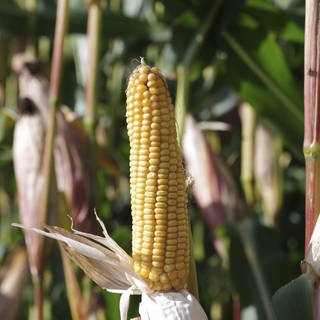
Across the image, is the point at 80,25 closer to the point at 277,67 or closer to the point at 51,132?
the point at 277,67

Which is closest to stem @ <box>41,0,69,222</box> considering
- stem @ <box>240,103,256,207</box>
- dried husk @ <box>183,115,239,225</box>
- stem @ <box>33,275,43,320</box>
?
stem @ <box>33,275,43,320</box>

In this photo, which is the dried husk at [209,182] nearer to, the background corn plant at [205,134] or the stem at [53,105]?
the background corn plant at [205,134]

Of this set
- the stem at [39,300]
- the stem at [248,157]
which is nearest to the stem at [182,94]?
the stem at [248,157]

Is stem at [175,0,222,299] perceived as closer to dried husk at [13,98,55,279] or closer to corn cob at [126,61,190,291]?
dried husk at [13,98,55,279]

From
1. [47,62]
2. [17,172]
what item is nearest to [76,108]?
[47,62]

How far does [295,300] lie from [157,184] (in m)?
0.21

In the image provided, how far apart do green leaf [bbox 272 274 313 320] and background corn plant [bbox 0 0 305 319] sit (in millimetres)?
432

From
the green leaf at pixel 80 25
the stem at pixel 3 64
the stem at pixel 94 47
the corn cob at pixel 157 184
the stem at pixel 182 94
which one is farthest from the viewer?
the stem at pixel 3 64

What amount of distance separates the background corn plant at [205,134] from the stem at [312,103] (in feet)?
1.62

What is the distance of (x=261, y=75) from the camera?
1709 millimetres

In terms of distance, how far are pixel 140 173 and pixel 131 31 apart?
1127mm

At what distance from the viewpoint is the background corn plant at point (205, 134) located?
147cm

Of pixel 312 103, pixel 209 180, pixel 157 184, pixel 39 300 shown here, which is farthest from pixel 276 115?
pixel 157 184

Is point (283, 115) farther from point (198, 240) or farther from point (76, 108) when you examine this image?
point (76, 108)
